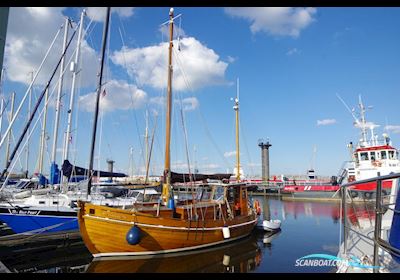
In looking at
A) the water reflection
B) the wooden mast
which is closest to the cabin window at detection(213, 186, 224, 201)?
the wooden mast

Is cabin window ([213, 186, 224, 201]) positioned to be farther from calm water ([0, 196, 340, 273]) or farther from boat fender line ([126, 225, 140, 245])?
boat fender line ([126, 225, 140, 245])

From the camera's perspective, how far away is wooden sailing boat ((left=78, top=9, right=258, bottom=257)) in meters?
10.4

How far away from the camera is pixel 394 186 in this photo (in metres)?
4.69

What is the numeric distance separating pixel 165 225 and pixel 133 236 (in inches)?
55.8

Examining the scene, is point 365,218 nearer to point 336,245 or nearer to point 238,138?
point 336,245

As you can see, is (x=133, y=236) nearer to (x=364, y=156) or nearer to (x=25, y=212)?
(x=25, y=212)

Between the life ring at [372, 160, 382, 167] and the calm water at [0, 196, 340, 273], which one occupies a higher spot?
the life ring at [372, 160, 382, 167]

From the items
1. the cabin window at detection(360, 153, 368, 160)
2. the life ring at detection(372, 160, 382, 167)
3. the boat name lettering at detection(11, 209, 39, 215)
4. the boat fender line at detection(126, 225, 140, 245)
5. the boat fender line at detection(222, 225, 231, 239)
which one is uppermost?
the cabin window at detection(360, 153, 368, 160)

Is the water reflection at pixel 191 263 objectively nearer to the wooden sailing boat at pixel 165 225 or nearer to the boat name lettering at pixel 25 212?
the wooden sailing boat at pixel 165 225

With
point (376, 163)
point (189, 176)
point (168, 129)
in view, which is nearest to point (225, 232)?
point (189, 176)

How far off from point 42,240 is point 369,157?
105 ft

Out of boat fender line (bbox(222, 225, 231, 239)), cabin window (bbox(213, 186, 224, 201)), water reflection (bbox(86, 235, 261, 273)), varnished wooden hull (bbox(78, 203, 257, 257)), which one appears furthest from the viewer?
cabin window (bbox(213, 186, 224, 201))

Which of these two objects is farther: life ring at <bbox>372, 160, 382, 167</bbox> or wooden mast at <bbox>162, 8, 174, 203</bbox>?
life ring at <bbox>372, 160, 382, 167</bbox>

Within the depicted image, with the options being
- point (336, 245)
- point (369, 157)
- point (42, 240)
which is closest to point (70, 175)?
point (42, 240)
